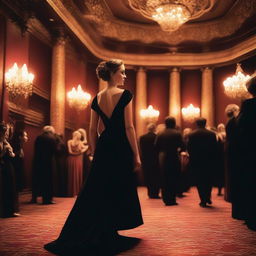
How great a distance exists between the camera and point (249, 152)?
13.1 feet

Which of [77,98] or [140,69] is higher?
[140,69]

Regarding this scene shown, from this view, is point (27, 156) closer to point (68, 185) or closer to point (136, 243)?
point (68, 185)

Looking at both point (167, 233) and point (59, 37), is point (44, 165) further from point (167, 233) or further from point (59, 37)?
point (59, 37)

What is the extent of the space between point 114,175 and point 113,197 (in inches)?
7.7

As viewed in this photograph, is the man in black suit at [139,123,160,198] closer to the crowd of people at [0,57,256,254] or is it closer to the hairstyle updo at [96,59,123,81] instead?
the crowd of people at [0,57,256,254]

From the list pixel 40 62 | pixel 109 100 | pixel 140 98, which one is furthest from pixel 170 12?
pixel 109 100

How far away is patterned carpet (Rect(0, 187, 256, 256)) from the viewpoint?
3.15 metres

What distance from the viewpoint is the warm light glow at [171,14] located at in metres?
9.73

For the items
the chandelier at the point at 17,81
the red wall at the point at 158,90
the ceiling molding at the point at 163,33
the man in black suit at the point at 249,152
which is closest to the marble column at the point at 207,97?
the ceiling molding at the point at 163,33

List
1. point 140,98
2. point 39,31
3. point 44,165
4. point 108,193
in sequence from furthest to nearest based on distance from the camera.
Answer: point 140,98 < point 39,31 < point 44,165 < point 108,193

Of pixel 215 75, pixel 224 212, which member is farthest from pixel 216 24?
pixel 224 212

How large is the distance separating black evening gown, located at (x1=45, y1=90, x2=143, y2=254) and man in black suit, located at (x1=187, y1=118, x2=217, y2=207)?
137 inches

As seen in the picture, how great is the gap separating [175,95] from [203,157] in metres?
7.96

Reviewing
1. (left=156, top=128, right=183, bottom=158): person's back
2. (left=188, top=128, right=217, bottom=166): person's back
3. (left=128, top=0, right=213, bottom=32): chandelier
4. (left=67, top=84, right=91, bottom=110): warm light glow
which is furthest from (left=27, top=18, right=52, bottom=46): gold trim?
(left=188, top=128, right=217, bottom=166): person's back
